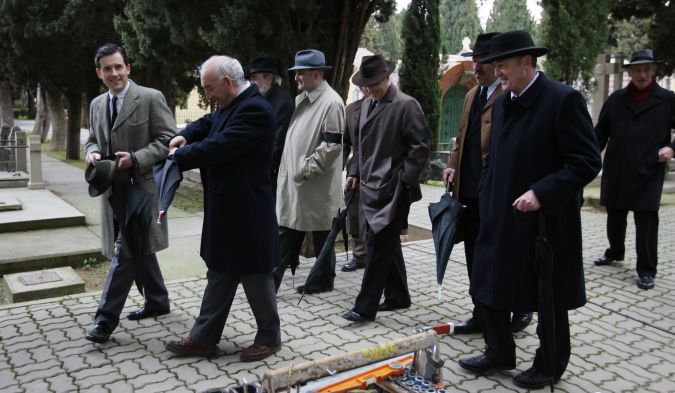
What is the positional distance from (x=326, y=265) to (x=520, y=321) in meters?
1.77

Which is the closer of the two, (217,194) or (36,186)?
(217,194)

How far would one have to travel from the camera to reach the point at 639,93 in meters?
5.98

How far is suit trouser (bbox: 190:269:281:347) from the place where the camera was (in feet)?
13.0

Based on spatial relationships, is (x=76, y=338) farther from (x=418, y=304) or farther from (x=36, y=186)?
(x=36, y=186)

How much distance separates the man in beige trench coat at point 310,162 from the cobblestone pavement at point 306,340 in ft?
2.13

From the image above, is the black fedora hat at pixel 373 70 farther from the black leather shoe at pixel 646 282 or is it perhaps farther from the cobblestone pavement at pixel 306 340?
the black leather shoe at pixel 646 282

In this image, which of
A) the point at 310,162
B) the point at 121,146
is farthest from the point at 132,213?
the point at 310,162

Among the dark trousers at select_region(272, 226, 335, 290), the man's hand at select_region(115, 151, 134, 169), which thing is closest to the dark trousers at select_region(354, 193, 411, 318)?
the dark trousers at select_region(272, 226, 335, 290)

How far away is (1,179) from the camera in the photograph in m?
A: 11.1

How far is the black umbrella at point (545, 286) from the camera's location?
3.21m

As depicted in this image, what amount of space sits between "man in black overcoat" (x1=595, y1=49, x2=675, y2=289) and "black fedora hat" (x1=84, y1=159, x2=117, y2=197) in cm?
435

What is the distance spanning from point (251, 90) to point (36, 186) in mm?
8676

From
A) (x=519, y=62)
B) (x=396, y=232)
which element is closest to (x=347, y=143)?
(x=396, y=232)

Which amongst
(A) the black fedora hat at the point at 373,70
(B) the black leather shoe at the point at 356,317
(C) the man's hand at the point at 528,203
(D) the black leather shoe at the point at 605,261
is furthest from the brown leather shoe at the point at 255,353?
(D) the black leather shoe at the point at 605,261
